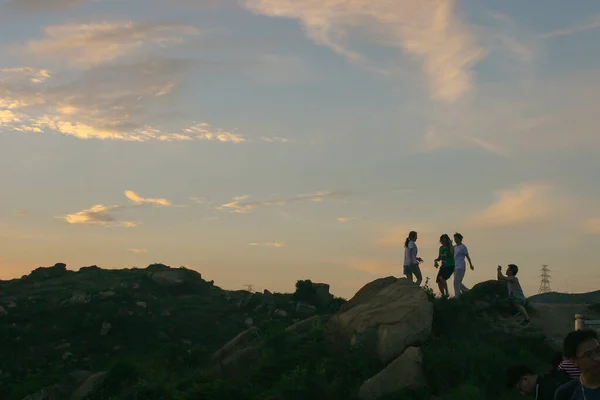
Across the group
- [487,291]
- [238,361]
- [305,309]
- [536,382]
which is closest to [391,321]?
[238,361]

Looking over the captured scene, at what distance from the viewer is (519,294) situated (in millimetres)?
19609

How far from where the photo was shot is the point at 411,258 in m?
21.2

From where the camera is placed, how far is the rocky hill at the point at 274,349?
15.9m

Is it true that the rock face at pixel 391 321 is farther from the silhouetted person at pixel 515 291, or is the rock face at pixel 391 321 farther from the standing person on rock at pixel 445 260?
the silhouetted person at pixel 515 291

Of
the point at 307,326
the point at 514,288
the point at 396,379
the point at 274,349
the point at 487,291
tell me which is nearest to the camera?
the point at 396,379

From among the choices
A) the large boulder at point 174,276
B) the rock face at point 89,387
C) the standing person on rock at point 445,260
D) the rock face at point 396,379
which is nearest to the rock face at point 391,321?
the rock face at point 396,379

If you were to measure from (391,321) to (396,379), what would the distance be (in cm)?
243

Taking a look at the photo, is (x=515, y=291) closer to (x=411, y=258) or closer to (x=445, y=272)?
(x=445, y=272)

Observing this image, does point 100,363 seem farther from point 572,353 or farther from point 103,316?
point 572,353

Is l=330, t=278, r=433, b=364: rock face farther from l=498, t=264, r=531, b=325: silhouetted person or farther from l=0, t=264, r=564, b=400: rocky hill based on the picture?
l=498, t=264, r=531, b=325: silhouetted person

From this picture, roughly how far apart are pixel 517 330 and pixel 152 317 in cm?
1830

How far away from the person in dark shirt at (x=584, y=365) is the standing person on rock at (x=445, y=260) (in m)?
15.3

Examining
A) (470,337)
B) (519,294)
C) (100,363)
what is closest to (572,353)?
(470,337)

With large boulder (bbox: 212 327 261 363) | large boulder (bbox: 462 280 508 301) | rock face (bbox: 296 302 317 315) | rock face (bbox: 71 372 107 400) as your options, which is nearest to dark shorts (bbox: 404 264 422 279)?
large boulder (bbox: 462 280 508 301)
